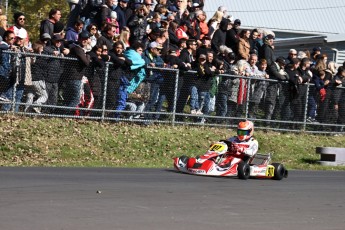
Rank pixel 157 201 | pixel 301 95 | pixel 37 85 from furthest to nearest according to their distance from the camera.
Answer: pixel 301 95 < pixel 37 85 < pixel 157 201

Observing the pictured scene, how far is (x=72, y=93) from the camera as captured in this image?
17438 millimetres

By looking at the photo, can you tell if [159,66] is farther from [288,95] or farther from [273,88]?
[288,95]

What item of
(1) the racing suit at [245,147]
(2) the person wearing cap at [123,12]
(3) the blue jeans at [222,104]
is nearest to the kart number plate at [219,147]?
(1) the racing suit at [245,147]

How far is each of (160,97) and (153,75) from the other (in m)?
0.51

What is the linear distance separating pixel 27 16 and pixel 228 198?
3322 cm

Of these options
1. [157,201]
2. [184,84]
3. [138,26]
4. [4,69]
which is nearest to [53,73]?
[4,69]

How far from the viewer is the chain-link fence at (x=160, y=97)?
17.0m

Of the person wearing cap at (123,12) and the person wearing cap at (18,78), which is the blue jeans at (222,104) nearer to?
the person wearing cap at (123,12)

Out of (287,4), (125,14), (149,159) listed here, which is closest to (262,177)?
(149,159)

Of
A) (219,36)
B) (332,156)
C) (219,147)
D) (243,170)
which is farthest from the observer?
(219,36)

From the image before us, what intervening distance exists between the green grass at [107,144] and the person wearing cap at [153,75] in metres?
0.45

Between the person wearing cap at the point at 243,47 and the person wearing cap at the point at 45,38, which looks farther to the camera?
the person wearing cap at the point at 243,47

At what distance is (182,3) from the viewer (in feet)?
72.6

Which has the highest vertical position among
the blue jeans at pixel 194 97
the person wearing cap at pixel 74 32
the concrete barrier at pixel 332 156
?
the person wearing cap at pixel 74 32
